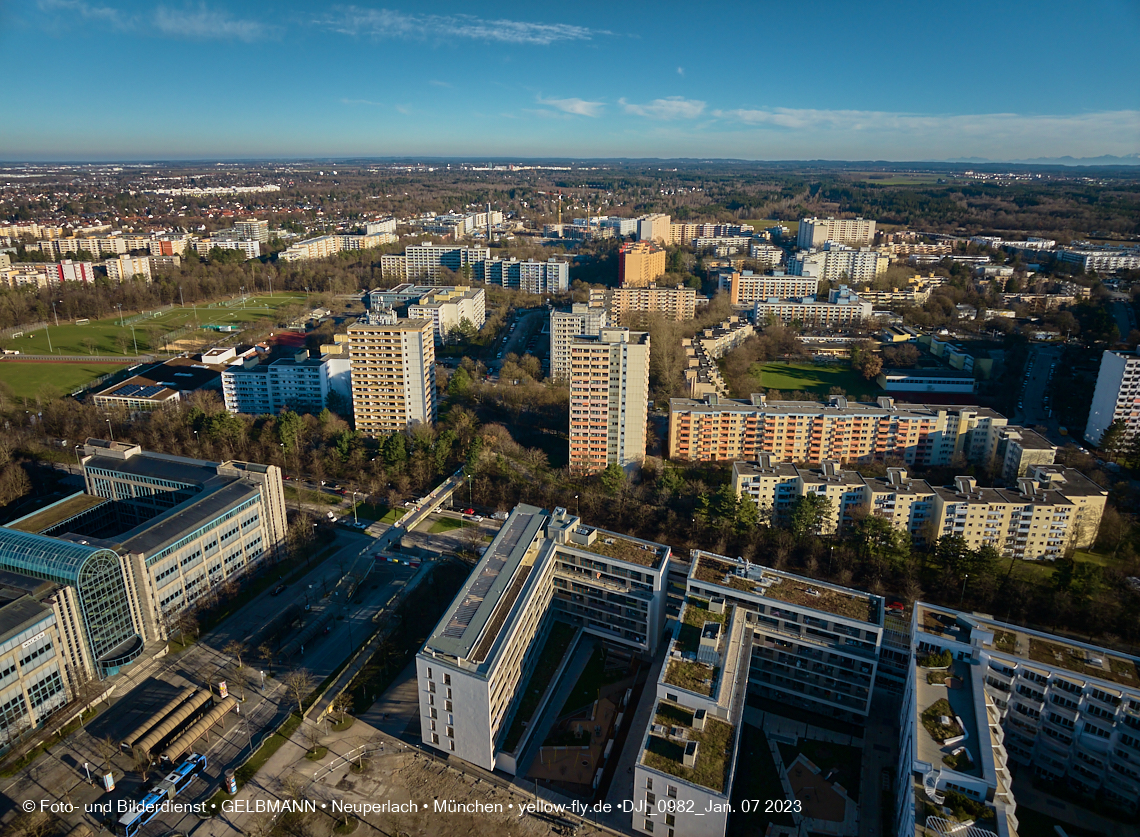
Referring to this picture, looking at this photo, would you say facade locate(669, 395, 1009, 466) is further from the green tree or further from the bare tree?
the bare tree

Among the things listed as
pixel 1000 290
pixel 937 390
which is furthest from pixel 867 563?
pixel 1000 290

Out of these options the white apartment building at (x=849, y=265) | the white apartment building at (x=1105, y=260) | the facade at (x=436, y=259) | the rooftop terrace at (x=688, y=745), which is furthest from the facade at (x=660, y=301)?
the rooftop terrace at (x=688, y=745)

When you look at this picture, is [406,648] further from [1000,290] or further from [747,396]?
[1000,290]

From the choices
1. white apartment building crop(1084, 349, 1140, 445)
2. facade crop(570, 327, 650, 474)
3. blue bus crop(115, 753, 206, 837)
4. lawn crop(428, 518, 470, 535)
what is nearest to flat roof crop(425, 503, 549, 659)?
blue bus crop(115, 753, 206, 837)

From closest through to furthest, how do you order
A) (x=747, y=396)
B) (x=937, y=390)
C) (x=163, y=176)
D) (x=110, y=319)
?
(x=747, y=396)
(x=937, y=390)
(x=110, y=319)
(x=163, y=176)

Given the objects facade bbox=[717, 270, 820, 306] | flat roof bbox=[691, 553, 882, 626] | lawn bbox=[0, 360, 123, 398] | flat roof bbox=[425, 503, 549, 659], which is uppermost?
facade bbox=[717, 270, 820, 306]

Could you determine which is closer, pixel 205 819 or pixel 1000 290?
pixel 205 819

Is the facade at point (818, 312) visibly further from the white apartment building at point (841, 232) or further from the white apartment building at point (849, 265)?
the white apartment building at point (841, 232)

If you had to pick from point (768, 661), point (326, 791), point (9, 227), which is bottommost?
point (326, 791)
